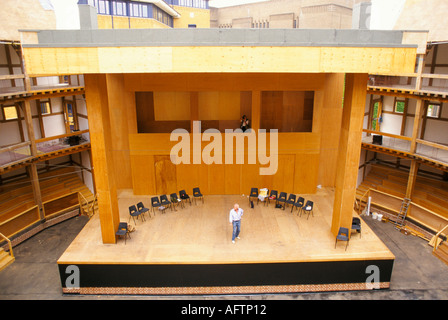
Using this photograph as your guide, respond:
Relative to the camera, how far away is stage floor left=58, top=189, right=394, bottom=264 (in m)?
11.2

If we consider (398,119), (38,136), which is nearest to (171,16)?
(38,136)

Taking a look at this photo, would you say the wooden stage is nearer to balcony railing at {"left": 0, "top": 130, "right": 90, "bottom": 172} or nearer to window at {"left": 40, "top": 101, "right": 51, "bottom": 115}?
balcony railing at {"left": 0, "top": 130, "right": 90, "bottom": 172}

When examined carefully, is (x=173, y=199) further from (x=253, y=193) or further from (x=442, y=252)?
(x=442, y=252)

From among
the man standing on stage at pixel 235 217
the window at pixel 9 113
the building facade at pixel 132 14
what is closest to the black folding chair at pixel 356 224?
the man standing on stage at pixel 235 217

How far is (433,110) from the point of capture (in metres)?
16.6

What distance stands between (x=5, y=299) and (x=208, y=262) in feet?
24.4

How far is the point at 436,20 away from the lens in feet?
48.3

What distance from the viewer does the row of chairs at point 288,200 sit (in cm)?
1410

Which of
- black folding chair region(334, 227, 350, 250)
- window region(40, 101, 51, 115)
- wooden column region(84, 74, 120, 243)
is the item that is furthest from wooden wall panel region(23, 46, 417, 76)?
window region(40, 101, 51, 115)

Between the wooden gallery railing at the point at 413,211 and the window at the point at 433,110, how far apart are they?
458 cm

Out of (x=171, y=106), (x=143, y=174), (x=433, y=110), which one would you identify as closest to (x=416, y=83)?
(x=433, y=110)

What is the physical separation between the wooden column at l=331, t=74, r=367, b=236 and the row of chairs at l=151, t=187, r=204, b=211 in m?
6.57

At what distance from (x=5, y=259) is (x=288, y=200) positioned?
1241 cm

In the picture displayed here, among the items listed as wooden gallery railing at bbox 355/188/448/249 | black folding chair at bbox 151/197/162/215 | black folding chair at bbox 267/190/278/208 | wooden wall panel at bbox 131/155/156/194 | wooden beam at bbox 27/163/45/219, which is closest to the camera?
black folding chair at bbox 151/197/162/215
